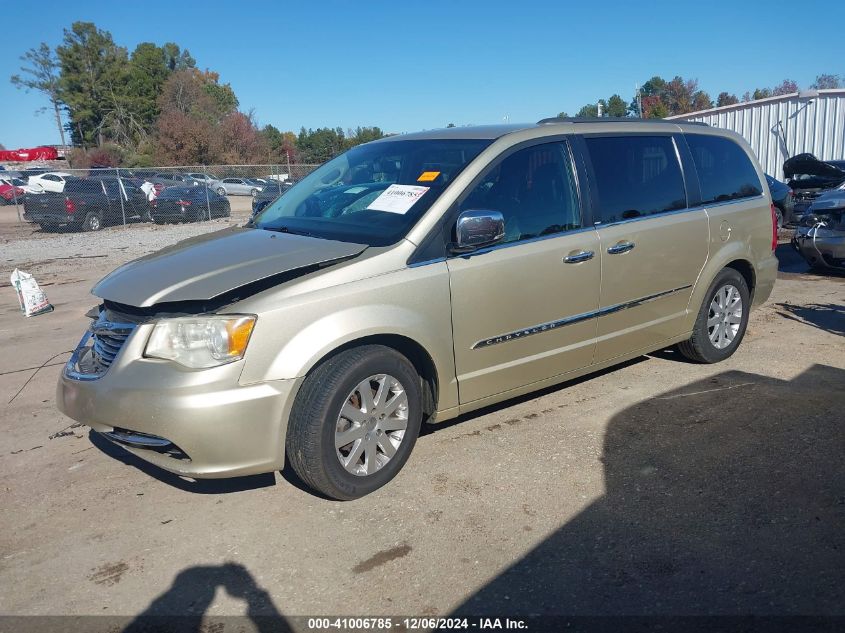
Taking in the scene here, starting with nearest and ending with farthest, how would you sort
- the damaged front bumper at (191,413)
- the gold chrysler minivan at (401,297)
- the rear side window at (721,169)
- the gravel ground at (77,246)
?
the damaged front bumper at (191,413) < the gold chrysler minivan at (401,297) < the rear side window at (721,169) < the gravel ground at (77,246)

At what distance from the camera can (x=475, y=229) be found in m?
3.73

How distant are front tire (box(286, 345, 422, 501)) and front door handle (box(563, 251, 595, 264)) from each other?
127 cm

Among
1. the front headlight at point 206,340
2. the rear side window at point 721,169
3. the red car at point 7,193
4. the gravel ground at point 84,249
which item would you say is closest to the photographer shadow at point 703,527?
the front headlight at point 206,340

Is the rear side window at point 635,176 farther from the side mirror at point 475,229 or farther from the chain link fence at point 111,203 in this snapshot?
the chain link fence at point 111,203

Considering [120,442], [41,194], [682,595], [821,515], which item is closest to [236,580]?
[120,442]

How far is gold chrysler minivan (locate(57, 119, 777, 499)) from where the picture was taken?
3217mm

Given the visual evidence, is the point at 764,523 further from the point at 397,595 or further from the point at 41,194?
the point at 41,194

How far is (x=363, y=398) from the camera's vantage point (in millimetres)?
3496

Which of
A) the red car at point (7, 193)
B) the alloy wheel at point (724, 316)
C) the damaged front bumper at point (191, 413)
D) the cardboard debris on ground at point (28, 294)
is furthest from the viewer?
the red car at point (7, 193)

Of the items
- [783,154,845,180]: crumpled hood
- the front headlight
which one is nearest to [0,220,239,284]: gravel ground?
the front headlight

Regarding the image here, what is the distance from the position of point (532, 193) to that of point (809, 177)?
41.8 feet

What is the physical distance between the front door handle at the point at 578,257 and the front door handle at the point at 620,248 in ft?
0.59

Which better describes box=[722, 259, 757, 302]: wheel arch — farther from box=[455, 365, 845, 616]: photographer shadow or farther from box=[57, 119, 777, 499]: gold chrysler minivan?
box=[455, 365, 845, 616]: photographer shadow

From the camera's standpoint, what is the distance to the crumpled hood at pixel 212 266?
3.33m
